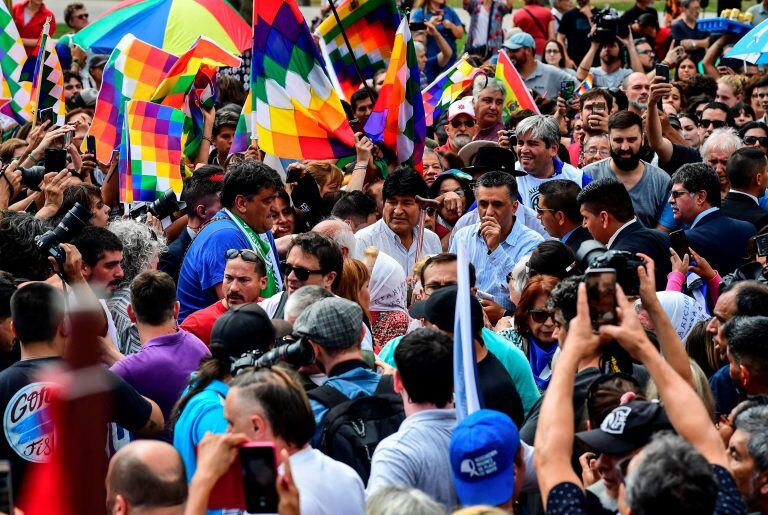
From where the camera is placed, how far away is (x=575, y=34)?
55.4 ft

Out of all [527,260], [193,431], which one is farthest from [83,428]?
[527,260]

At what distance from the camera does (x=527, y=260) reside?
706 cm

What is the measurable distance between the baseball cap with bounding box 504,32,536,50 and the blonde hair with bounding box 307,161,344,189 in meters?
4.34

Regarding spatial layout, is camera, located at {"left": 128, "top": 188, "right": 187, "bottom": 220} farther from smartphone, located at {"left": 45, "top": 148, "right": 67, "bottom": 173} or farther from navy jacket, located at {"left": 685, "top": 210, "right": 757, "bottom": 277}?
navy jacket, located at {"left": 685, "top": 210, "right": 757, "bottom": 277}

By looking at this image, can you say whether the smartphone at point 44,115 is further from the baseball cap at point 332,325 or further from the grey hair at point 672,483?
the grey hair at point 672,483

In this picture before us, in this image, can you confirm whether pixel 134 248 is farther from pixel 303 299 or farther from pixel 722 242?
pixel 722 242

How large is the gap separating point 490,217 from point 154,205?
7.32 feet

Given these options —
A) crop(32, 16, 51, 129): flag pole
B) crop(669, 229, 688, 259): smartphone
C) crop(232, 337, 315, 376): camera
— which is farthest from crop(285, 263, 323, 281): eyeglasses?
crop(32, 16, 51, 129): flag pole

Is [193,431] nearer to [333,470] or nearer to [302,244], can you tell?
[333,470]

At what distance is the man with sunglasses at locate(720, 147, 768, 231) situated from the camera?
8.68m

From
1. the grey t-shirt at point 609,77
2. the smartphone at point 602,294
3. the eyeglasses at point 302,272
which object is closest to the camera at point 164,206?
the eyeglasses at point 302,272

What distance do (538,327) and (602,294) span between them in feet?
7.89

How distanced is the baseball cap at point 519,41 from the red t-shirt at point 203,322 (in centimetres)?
741

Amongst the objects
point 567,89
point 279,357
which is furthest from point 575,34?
point 279,357
